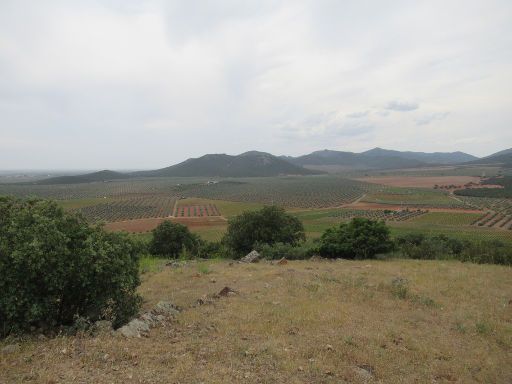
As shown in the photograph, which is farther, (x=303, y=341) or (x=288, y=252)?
(x=288, y=252)

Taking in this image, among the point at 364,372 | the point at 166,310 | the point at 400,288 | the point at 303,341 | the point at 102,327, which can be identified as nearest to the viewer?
the point at 364,372

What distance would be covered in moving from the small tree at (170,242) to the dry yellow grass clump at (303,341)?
2179 centimetres

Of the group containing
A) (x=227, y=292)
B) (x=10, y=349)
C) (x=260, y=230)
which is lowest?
(x=260, y=230)

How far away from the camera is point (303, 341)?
8953 millimetres

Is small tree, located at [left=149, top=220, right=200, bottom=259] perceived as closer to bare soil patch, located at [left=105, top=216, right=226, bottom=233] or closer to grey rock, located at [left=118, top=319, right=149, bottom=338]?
grey rock, located at [left=118, top=319, right=149, bottom=338]

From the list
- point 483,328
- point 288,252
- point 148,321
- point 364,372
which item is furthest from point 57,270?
point 288,252

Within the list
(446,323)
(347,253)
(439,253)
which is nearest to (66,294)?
(446,323)

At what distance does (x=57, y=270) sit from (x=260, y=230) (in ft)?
82.0

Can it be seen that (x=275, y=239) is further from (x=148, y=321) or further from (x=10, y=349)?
(x=10, y=349)

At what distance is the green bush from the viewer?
851 cm

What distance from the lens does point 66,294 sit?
966 centimetres

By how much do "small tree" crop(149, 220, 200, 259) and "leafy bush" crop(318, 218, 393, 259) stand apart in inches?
623

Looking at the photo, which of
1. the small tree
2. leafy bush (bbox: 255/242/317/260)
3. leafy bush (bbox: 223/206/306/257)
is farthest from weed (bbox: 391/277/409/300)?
the small tree

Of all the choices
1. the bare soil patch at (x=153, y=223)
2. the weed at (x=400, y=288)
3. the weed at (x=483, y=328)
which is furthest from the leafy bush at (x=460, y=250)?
the bare soil patch at (x=153, y=223)
